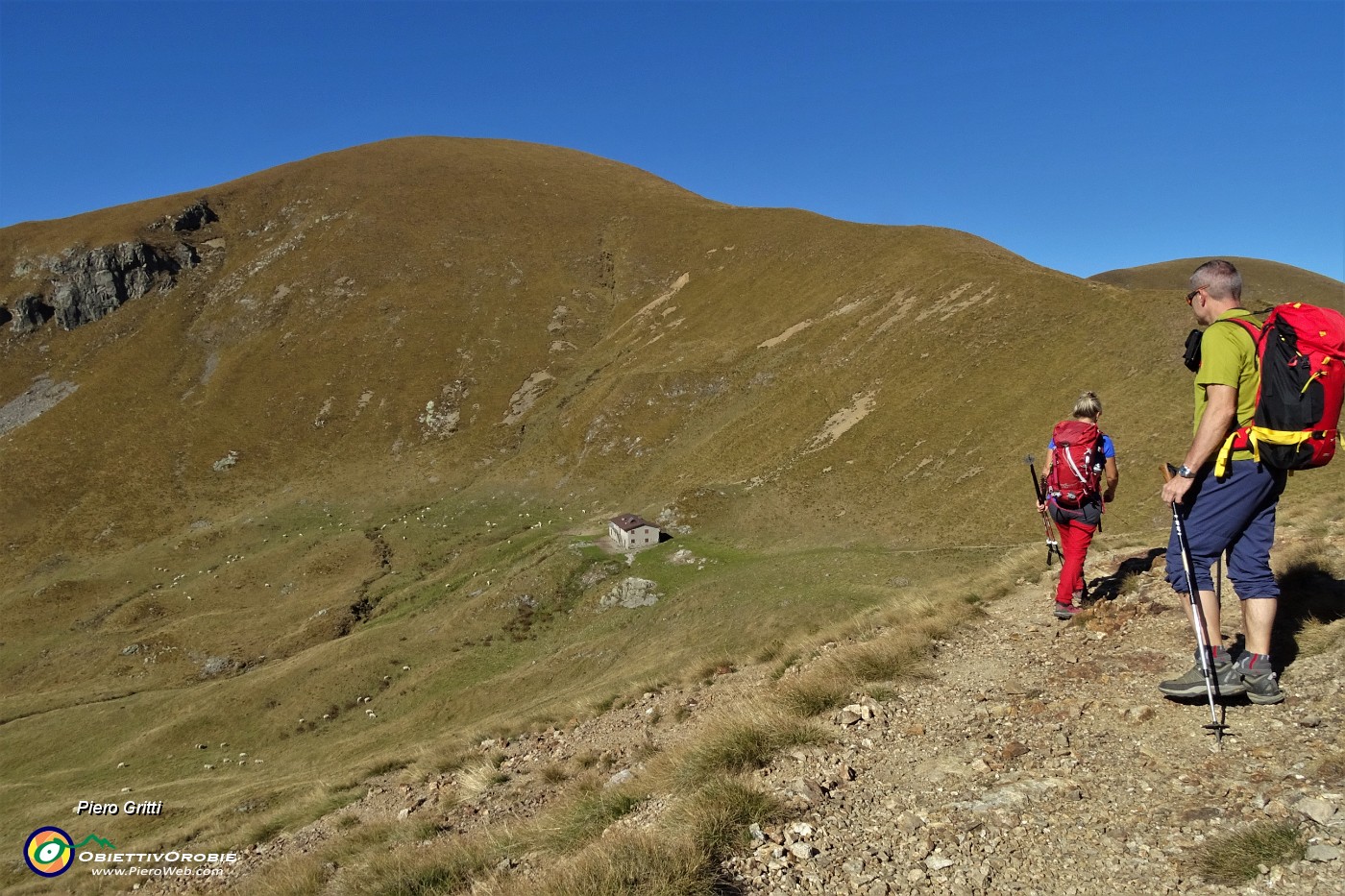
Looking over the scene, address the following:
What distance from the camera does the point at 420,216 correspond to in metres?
118

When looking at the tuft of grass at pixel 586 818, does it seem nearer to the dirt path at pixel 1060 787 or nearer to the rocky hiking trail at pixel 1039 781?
the rocky hiking trail at pixel 1039 781

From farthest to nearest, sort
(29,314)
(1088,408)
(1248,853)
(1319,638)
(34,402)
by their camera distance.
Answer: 1. (29,314)
2. (34,402)
3. (1088,408)
4. (1319,638)
5. (1248,853)

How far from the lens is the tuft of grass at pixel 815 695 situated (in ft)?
27.7

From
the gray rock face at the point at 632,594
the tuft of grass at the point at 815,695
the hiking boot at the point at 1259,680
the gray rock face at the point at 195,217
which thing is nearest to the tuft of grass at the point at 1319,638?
the hiking boot at the point at 1259,680

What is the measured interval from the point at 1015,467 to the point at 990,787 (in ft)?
110

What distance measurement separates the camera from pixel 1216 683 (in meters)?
6.64

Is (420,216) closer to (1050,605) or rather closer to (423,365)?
(423,365)

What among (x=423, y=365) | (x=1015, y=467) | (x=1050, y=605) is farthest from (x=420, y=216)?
(x=1050, y=605)

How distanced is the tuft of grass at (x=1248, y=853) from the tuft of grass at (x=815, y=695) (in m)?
4.13

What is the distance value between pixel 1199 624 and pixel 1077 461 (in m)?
4.40

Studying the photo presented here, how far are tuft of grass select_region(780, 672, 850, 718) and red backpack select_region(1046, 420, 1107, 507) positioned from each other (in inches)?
187

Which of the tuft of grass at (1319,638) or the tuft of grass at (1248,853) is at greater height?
the tuft of grass at (1319,638)

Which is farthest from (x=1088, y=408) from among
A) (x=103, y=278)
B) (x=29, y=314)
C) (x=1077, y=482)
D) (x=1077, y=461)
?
(x=29, y=314)

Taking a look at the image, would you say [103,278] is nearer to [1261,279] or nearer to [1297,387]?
[1297,387]
